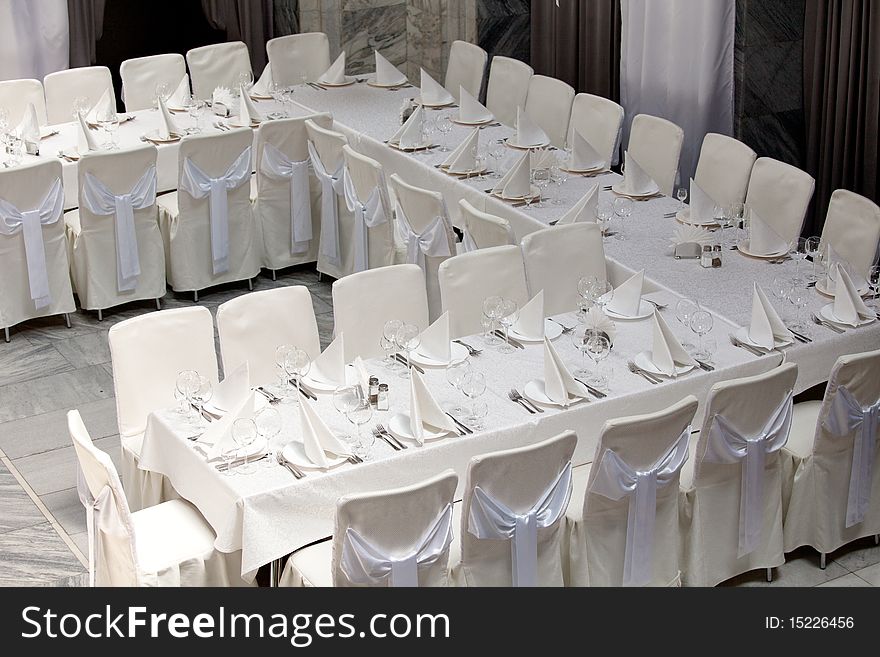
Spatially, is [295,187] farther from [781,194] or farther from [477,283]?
[781,194]

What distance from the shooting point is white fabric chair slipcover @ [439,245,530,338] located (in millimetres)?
5309

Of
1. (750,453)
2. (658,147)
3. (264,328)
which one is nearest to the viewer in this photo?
(750,453)

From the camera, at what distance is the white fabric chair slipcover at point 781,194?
6188 millimetres

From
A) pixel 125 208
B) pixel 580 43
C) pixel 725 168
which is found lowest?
pixel 125 208

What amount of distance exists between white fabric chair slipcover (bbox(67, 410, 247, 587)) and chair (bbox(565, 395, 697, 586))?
112 centimetres

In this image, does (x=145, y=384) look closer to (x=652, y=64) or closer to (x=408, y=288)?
(x=408, y=288)

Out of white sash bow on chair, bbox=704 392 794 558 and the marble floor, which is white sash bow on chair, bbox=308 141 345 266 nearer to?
the marble floor

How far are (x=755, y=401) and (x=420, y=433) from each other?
1097mm

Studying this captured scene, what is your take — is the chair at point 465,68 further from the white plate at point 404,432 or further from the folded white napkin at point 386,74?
the white plate at point 404,432

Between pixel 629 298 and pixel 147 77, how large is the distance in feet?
15.5

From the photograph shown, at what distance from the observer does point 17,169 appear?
6355 mm

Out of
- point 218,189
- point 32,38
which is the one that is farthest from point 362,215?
point 32,38

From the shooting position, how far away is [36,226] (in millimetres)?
6520
